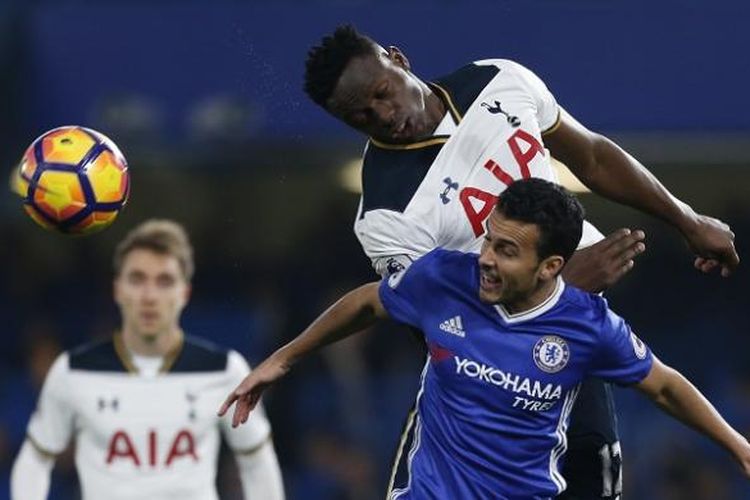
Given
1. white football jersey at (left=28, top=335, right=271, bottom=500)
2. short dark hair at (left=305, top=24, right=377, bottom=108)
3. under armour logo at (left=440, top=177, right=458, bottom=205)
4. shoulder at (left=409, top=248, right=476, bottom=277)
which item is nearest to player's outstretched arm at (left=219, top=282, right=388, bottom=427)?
shoulder at (left=409, top=248, right=476, bottom=277)

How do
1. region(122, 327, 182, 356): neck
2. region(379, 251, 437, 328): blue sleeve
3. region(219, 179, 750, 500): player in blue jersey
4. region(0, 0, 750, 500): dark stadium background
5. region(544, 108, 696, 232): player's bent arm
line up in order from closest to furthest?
region(219, 179, 750, 500): player in blue jersey < region(379, 251, 437, 328): blue sleeve < region(544, 108, 696, 232): player's bent arm < region(122, 327, 182, 356): neck < region(0, 0, 750, 500): dark stadium background

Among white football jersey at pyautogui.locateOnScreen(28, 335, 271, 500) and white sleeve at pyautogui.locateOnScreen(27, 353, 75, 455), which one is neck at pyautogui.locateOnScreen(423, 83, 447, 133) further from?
white sleeve at pyautogui.locateOnScreen(27, 353, 75, 455)

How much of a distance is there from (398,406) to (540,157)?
6.38 meters

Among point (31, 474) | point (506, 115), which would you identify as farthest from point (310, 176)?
point (506, 115)

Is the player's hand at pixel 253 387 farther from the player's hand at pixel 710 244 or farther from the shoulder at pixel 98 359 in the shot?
the shoulder at pixel 98 359

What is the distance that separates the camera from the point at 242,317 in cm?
1198

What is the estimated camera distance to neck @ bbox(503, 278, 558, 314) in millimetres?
5141

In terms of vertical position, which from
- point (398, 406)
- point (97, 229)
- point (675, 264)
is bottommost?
point (398, 406)

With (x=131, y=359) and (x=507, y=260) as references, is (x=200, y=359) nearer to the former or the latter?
(x=131, y=359)

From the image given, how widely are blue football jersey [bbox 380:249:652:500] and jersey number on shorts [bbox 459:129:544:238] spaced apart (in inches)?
7.5

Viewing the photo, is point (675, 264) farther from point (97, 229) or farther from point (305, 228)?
point (97, 229)

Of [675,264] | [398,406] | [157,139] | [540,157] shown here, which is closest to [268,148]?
[157,139]

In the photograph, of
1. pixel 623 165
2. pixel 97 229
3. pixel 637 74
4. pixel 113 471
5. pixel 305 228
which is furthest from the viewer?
pixel 305 228

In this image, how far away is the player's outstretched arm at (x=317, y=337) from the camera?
5324mm
